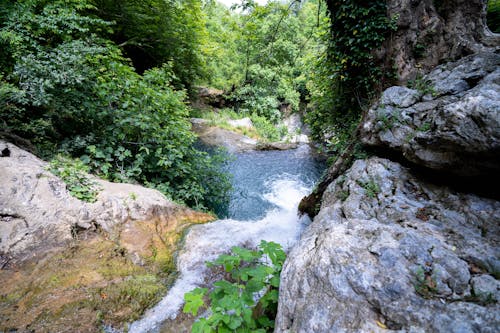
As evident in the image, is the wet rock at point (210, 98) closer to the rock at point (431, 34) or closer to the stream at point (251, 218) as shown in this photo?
the stream at point (251, 218)

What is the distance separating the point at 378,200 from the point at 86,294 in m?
3.84

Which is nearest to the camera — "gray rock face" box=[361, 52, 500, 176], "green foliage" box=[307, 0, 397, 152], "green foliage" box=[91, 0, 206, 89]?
"gray rock face" box=[361, 52, 500, 176]

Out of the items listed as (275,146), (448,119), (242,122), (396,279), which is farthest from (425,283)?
(242,122)

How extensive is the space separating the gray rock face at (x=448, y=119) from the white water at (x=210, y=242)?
259 centimetres

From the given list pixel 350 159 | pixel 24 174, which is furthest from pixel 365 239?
pixel 24 174

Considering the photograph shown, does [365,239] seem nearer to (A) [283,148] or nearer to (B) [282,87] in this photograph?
(A) [283,148]

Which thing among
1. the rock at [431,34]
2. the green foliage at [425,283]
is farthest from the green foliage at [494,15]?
the green foliage at [425,283]

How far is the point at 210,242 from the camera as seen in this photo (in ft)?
12.4

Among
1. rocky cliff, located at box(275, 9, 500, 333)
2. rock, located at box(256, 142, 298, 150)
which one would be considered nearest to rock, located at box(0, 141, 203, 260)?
rocky cliff, located at box(275, 9, 500, 333)

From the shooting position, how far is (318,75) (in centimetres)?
660

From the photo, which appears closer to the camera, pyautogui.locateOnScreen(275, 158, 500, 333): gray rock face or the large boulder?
pyautogui.locateOnScreen(275, 158, 500, 333): gray rock face

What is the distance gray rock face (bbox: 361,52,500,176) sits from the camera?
6.89 feet

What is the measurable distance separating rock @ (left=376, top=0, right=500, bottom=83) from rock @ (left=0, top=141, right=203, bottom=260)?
578 centimetres

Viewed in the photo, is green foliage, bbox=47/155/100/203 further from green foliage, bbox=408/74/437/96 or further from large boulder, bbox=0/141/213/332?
green foliage, bbox=408/74/437/96
